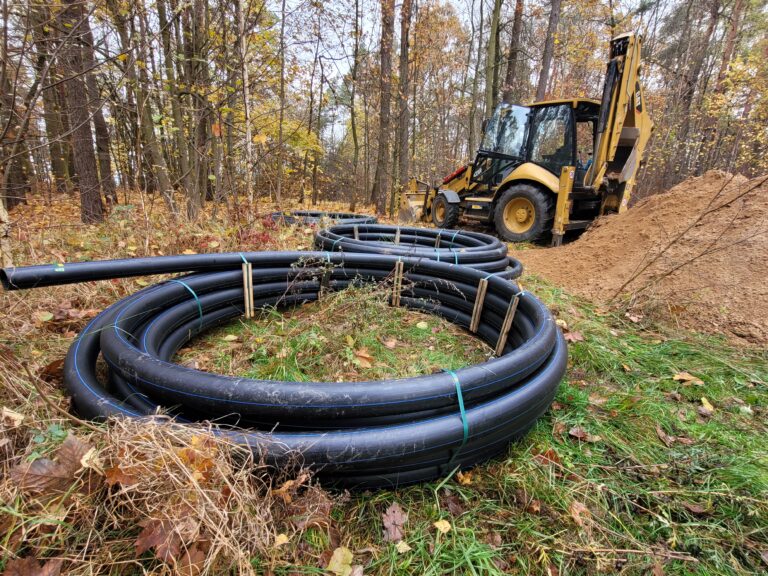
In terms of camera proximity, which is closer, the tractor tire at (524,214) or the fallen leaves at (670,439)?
the fallen leaves at (670,439)

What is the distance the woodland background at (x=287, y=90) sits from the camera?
399cm

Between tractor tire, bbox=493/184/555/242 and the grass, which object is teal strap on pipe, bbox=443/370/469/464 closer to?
the grass

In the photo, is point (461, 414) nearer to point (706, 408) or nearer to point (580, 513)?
point (580, 513)

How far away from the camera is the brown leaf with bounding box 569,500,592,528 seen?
4.63 feet

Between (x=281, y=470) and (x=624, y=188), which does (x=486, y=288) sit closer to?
(x=281, y=470)

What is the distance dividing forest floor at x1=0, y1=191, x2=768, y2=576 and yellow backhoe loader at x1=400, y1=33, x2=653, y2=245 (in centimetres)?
428

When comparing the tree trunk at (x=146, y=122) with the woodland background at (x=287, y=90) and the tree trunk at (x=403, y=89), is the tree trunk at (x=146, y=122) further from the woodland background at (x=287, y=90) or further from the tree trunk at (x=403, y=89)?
the tree trunk at (x=403, y=89)

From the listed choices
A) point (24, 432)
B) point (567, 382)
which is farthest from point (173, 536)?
point (567, 382)

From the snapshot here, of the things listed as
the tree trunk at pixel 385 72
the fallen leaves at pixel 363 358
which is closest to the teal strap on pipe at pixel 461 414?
the fallen leaves at pixel 363 358

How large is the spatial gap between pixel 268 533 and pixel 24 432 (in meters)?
1.04

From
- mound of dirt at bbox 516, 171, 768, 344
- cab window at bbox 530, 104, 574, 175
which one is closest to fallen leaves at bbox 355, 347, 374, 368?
mound of dirt at bbox 516, 171, 768, 344

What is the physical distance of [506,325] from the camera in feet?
8.86

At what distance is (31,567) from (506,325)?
268cm

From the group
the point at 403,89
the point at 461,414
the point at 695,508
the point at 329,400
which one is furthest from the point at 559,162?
the point at 329,400
